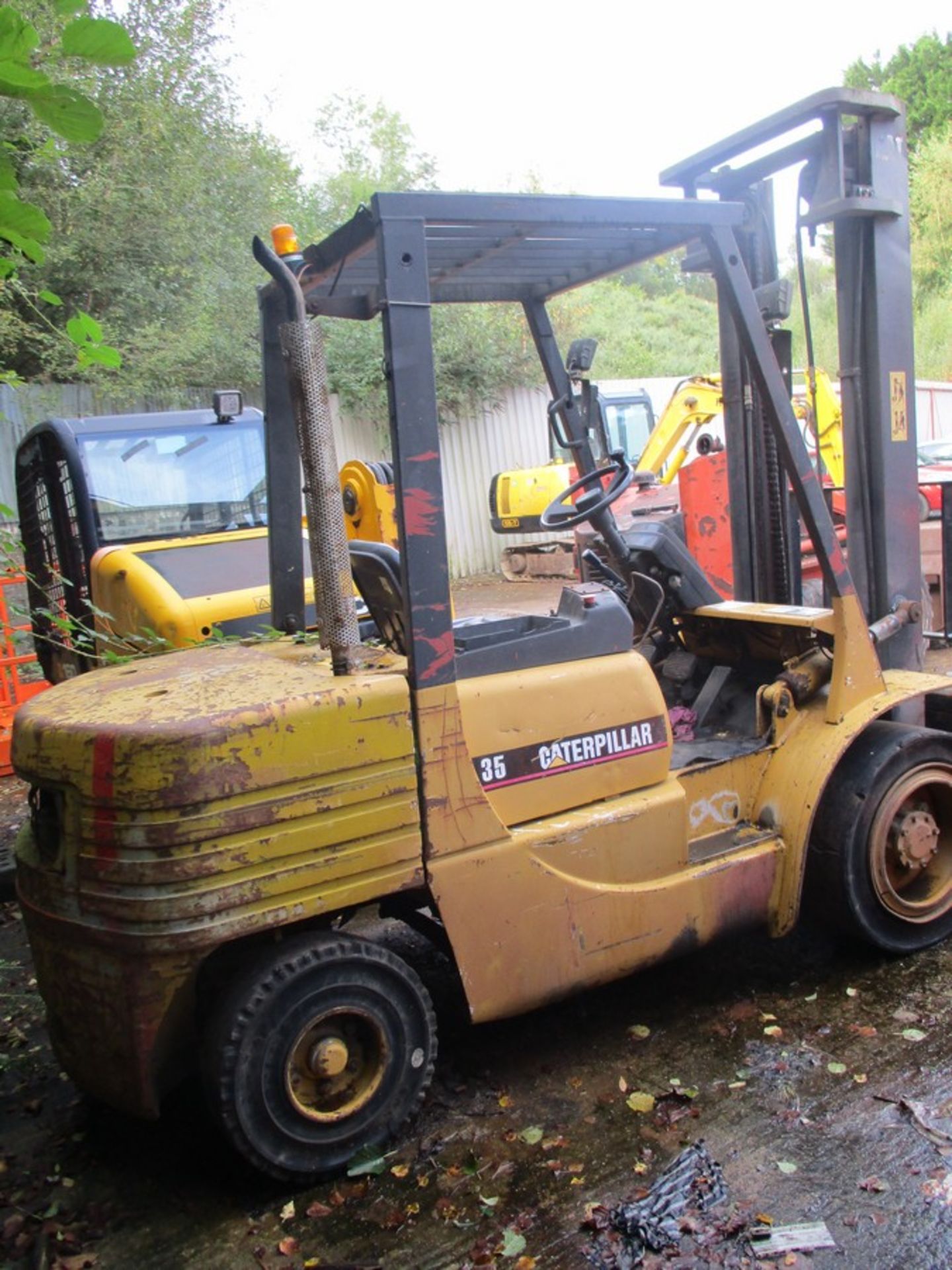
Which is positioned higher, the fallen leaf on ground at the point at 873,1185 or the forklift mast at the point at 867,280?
the forklift mast at the point at 867,280

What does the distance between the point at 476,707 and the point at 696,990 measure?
58.9 inches

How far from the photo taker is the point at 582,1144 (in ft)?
9.90

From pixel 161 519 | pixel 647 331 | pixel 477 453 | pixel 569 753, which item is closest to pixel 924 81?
pixel 647 331

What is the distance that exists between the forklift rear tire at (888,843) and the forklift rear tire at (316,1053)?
155 cm

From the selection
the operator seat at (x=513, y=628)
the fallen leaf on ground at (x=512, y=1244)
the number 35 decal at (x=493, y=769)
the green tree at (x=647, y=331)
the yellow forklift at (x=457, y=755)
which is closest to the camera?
the fallen leaf on ground at (x=512, y=1244)

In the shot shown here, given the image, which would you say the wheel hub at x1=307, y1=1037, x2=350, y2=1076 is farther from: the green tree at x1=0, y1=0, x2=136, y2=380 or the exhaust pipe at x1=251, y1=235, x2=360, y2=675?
the green tree at x1=0, y1=0, x2=136, y2=380

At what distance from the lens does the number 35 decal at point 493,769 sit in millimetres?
3143

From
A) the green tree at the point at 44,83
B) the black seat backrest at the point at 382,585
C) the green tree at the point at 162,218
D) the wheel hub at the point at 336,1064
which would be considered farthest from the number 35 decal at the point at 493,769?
the green tree at the point at 162,218

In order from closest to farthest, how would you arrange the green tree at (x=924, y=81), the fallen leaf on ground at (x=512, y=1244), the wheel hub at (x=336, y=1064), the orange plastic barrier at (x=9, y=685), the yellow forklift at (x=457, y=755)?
the fallen leaf on ground at (x=512, y=1244), the yellow forklift at (x=457, y=755), the wheel hub at (x=336, y=1064), the orange plastic barrier at (x=9, y=685), the green tree at (x=924, y=81)

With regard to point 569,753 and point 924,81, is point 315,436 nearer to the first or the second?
point 569,753

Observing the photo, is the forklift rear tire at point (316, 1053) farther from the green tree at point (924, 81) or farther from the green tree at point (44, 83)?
the green tree at point (924, 81)

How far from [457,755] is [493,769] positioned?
17cm

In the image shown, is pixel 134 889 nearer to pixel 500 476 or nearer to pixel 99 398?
pixel 99 398

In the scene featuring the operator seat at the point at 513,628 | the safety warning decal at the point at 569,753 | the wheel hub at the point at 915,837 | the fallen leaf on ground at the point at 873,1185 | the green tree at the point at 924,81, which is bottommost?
the fallen leaf on ground at the point at 873,1185
